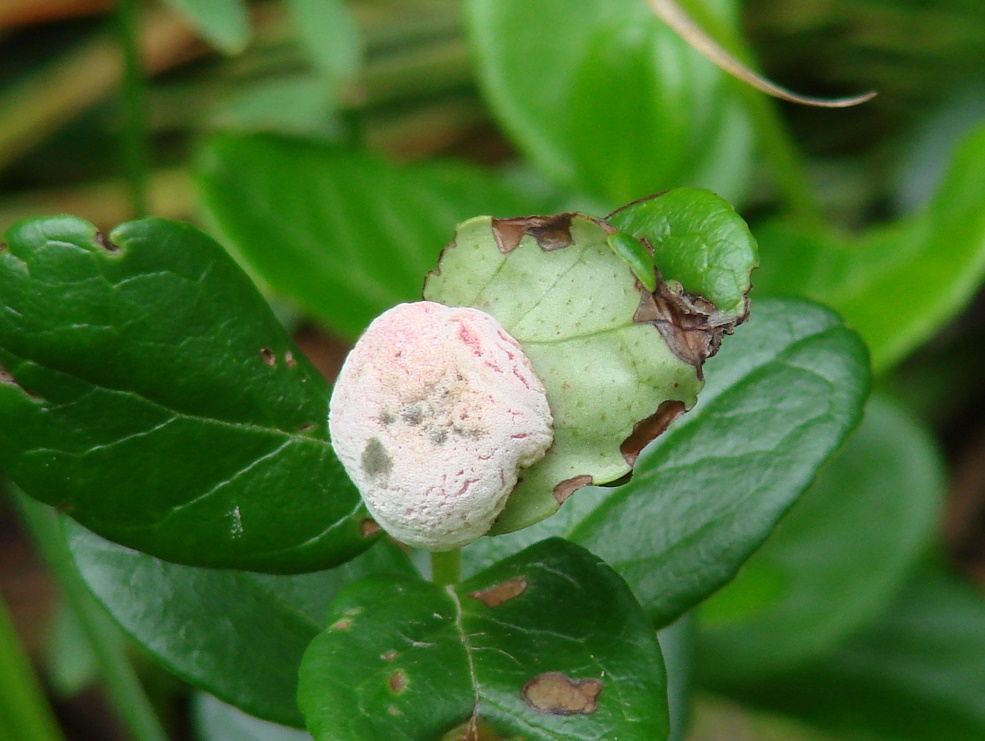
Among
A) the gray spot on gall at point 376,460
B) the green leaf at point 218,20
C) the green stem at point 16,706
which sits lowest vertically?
the green stem at point 16,706

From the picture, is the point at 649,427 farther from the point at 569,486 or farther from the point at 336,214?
the point at 336,214

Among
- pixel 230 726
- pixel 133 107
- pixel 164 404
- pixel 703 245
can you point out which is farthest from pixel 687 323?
pixel 133 107

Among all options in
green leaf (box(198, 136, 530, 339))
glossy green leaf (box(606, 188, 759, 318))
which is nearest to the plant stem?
glossy green leaf (box(606, 188, 759, 318))

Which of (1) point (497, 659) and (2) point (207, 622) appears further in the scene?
(2) point (207, 622)

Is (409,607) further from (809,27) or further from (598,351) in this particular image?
(809,27)

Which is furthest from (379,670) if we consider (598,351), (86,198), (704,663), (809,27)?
(809,27)

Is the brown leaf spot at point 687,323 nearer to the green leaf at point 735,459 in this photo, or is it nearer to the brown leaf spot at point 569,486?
the brown leaf spot at point 569,486

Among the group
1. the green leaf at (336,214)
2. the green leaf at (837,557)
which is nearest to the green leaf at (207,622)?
the green leaf at (336,214)
